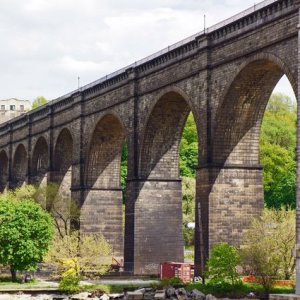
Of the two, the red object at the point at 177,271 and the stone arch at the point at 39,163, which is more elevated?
the stone arch at the point at 39,163

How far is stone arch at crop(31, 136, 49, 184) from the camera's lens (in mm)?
85281

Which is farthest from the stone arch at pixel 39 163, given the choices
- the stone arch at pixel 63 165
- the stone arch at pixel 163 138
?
the stone arch at pixel 163 138

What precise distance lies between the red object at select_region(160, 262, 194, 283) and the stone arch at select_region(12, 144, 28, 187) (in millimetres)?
39741

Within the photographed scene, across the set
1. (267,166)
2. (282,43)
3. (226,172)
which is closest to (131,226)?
(226,172)

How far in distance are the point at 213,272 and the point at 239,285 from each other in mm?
1448

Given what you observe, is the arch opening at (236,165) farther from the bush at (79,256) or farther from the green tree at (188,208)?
the green tree at (188,208)

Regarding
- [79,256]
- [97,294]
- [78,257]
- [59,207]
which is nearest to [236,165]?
[97,294]

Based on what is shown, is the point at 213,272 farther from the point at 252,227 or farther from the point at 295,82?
→ the point at 295,82

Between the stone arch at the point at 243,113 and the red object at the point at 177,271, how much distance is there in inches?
319

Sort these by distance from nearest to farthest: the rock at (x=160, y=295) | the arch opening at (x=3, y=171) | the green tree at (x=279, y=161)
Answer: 1. the rock at (x=160, y=295)
2. the green tree at (x=279, y=161)
3. the arch opening at (x=3, y=171)

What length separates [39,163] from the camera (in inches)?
3393

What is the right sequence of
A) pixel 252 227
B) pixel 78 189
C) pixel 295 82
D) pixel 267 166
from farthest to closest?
pixel 267 166
pixel 78 189
pixel 252 227
pixel 295 82

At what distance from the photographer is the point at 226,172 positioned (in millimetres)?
49406

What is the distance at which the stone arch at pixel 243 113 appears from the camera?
47.2 meters
